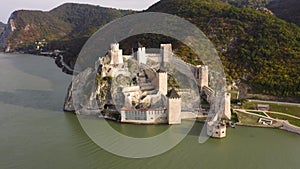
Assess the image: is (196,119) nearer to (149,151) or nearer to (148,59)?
(149,151)

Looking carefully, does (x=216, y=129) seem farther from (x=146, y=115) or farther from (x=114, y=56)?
(x=114, y=56)

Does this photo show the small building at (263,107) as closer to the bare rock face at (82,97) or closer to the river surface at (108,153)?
the river surface at (108,153)

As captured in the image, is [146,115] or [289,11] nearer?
[146,115]

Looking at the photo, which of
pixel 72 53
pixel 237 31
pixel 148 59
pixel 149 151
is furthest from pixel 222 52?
pixel 72 53

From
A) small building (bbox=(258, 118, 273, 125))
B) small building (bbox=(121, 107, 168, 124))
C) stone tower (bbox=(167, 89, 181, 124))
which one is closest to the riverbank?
small building (bbox=(258, 118, 273, 125))

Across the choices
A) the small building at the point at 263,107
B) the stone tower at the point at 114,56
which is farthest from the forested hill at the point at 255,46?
the stone tower at the point at 114,56

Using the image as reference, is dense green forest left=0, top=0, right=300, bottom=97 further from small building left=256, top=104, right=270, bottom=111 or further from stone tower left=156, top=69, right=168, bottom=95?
stone tower left=156, top=69, right=168, bottom=95

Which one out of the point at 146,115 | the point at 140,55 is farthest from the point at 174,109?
the point at 140,55
